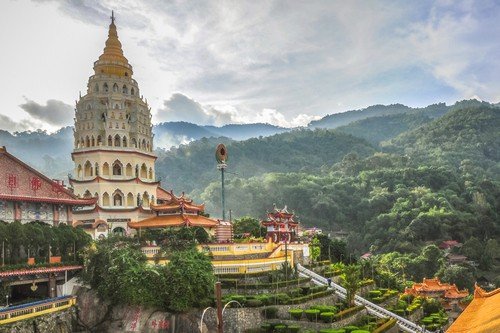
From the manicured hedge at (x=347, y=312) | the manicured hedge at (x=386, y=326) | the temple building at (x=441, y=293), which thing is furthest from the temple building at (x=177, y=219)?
the temple building at (x=441, y=293)

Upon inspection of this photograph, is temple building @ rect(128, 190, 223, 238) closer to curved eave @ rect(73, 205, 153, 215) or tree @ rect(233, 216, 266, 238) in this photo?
curved eave @ rect(73, 205, 153, 215)

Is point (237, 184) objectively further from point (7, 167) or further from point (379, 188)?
point (7, 167)

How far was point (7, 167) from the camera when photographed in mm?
38031

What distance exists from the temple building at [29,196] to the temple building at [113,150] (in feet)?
17.4

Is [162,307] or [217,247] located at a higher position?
[217,247]

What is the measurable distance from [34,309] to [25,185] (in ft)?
35.6

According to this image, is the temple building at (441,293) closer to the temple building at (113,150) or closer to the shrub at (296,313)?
the shrub at (296,313)

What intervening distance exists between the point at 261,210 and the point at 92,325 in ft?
337

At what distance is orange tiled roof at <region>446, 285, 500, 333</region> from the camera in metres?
20.2

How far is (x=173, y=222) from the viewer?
1740 inches

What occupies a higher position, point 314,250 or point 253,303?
point 314,250

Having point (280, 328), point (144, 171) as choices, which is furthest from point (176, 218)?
point (280, 328)

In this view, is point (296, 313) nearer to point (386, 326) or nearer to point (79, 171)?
point (386, 326)

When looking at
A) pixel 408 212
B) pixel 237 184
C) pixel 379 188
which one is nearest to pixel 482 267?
pixel 408 212
